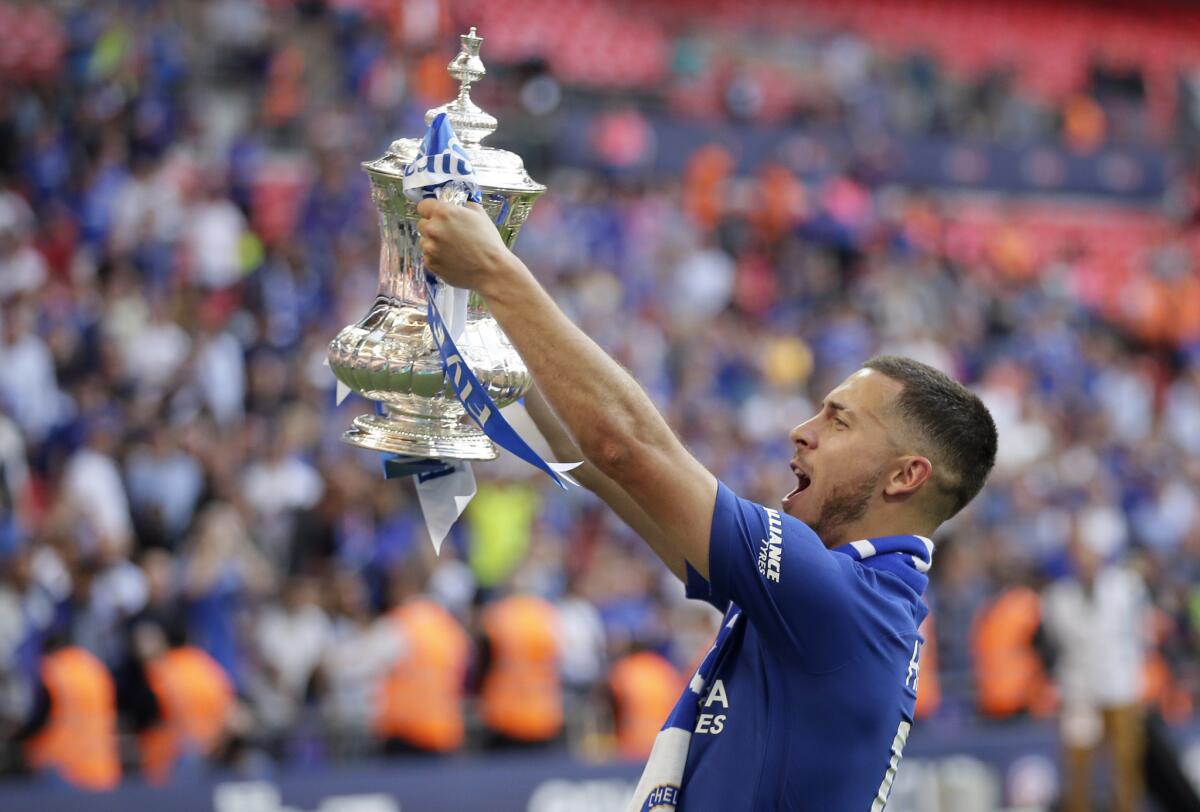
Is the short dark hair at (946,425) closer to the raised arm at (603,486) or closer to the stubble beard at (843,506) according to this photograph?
the stubble beard at (843,506)

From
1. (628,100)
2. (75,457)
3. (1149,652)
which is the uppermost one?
(628,100)

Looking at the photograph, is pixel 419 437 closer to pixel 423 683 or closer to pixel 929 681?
pixel 423 683

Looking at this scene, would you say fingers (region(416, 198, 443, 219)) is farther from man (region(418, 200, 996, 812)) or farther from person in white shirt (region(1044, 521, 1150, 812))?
person in white shirt (region(1044, 521, 1150, 812))

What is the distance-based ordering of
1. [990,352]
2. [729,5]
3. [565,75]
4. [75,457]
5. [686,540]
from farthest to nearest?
[729,5], [565,75], [990,352], [75,457], [686,540]

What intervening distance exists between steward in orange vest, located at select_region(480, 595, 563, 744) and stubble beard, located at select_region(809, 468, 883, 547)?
5229mm

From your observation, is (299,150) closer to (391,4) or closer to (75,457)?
(391,4)

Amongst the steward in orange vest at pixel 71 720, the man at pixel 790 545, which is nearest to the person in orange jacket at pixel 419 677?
the steward in orange vest at pixel 71 720

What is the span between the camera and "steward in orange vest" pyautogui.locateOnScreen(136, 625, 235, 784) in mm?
7227

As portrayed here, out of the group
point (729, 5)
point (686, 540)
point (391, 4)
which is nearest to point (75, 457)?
point (391, 4)

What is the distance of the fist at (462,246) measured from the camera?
2475 mm

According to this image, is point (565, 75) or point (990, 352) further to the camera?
point (565, 75)

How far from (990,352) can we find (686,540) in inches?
530

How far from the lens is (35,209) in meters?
11.0

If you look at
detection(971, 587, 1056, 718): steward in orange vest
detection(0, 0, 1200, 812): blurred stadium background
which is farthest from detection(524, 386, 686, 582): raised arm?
detection(971, 587, 1056, 718): steward in orange vest
